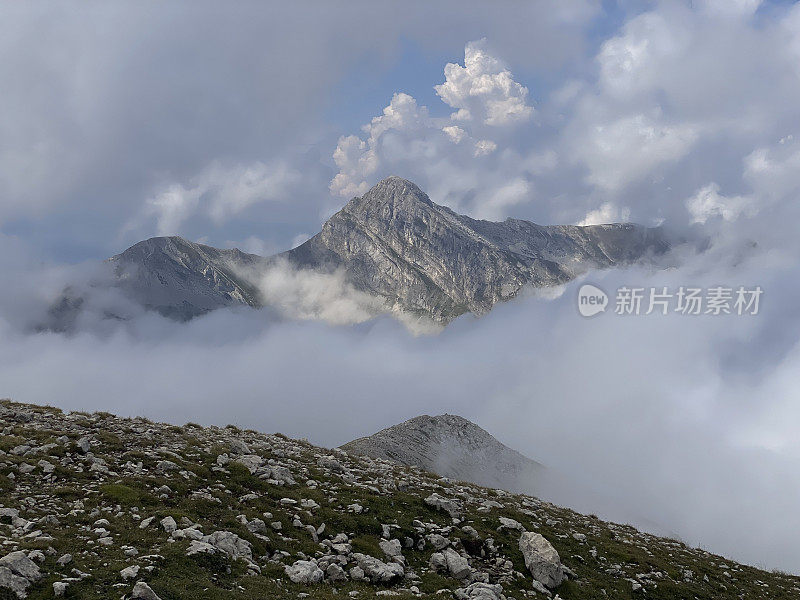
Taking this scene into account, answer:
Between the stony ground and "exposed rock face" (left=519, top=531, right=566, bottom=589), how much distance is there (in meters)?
0.08

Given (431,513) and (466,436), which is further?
(466,436)

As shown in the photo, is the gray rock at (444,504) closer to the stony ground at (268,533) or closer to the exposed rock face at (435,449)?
the stony ground at (268,533)

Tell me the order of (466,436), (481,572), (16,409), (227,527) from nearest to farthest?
(227,527) → (481,572) → (16,409) → (466,436)

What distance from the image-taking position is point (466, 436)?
199m

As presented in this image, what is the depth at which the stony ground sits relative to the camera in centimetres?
1630

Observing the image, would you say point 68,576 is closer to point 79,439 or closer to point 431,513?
point 79,439

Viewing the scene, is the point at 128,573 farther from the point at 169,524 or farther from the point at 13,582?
the point at 169,524

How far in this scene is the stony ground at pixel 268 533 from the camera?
16.3 metres

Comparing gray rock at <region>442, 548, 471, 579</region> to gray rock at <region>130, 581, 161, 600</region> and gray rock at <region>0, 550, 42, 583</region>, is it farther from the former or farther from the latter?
gray rock at <region>0, 550, 42, 583</region>

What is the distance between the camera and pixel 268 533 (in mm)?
21391

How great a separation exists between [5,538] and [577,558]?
28389mm

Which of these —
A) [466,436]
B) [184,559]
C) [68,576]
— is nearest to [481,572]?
[184,559]

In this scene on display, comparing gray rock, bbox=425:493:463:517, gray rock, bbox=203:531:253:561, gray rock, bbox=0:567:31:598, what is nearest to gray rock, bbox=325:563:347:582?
gray rock, bbox=203:531:253:561

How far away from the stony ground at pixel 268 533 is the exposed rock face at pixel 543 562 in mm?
80
